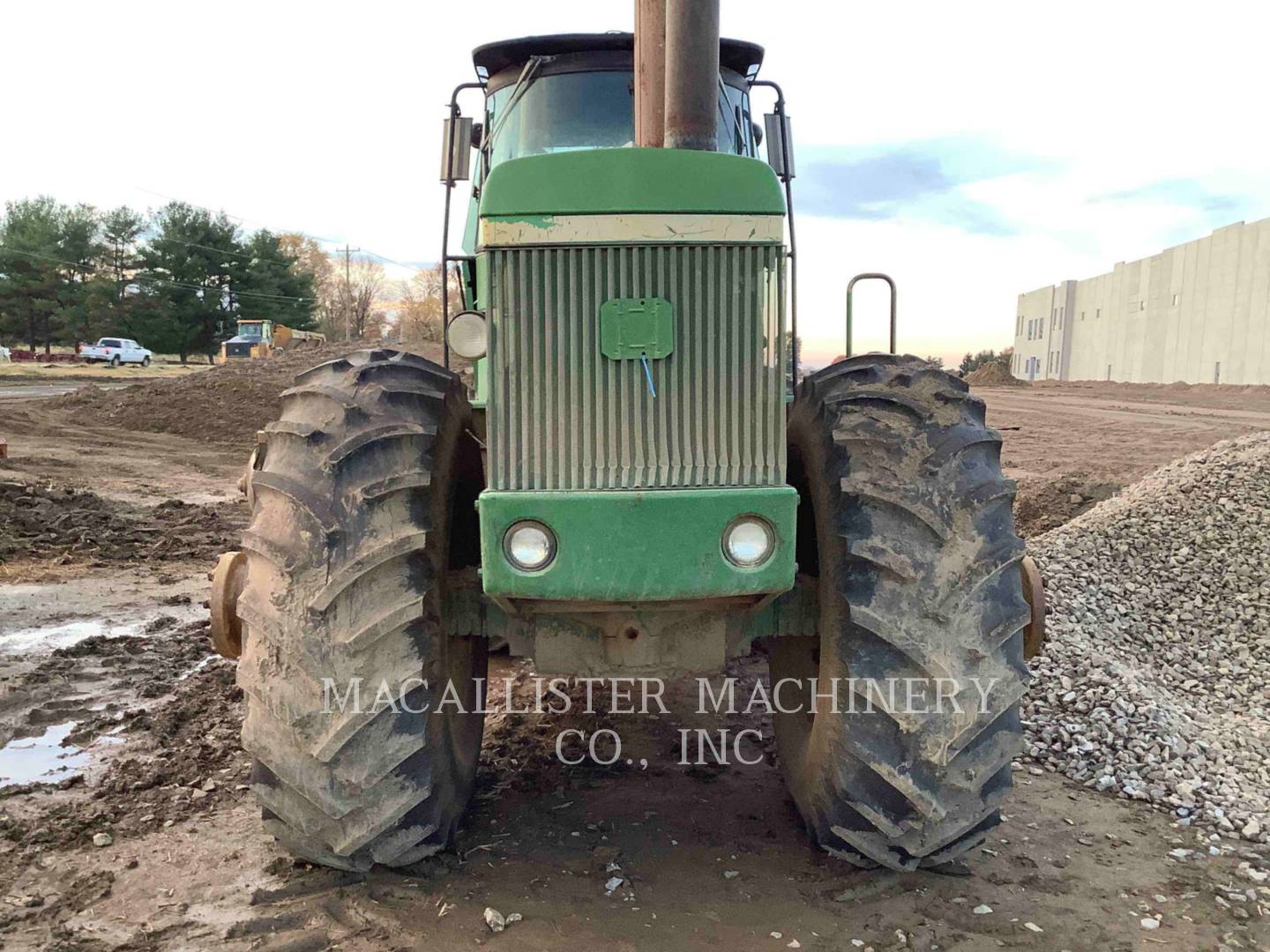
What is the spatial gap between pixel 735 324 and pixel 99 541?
8186mm

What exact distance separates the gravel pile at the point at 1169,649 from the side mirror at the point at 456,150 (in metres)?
3.67

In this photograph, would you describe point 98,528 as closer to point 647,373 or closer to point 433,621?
point 433,621

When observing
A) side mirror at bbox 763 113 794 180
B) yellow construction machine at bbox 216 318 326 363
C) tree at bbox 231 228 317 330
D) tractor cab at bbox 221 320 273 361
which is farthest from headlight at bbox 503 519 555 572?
tree at bbox 231 228 317 330

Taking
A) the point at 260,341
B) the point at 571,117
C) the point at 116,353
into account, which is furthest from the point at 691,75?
the point at 116,353

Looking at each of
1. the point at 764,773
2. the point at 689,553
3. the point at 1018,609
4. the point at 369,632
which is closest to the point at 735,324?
the point at 689,553

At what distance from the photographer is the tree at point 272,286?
57.2 m

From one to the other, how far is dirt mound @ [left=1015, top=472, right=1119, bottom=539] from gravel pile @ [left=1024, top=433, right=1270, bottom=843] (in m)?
1.20

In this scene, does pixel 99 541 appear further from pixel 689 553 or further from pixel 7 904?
pixel 689 553

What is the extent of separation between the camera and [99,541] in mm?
9453

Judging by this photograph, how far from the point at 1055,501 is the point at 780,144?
798 centimetres

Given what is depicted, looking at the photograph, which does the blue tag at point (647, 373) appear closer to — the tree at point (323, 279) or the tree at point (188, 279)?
the tree at point (188, 279)

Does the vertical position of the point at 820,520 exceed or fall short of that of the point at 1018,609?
it exceeds it

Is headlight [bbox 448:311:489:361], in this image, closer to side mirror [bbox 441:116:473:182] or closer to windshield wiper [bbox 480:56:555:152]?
side mirror [bbox 441:116:473:182]

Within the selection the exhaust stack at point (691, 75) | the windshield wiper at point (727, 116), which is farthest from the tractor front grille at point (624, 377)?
the windshield wiper at point (727, 116)
